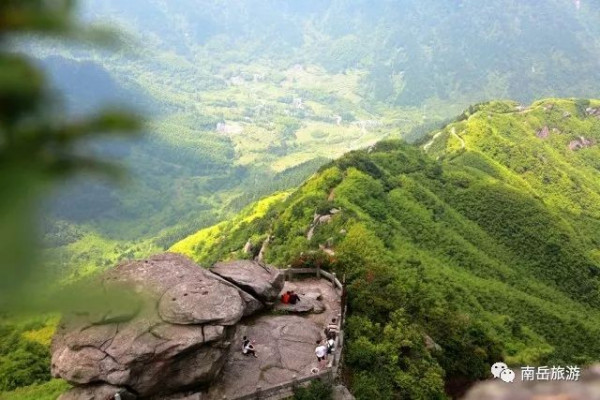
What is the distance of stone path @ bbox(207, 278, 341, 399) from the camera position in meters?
25.4

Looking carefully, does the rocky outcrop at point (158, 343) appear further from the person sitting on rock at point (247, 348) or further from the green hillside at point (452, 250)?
the green hillside at point (452, 250)

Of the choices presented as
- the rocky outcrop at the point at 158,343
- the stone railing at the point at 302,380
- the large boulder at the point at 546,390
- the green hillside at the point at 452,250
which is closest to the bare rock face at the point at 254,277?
the stone railing at the point at 302,380

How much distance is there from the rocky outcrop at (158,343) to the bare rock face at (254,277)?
4.87m

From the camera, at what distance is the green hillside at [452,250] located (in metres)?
33.4

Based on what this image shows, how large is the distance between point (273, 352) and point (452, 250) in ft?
145

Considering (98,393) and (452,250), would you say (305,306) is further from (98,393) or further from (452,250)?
(452,250)

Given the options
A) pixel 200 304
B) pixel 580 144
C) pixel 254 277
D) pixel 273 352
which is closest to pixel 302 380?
pixel 273 352

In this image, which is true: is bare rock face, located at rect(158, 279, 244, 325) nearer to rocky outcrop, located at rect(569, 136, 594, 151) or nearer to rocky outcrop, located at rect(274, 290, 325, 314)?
rocky outcrop, located at rect(274, 290, 325, 314)

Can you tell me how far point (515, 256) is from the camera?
7381cm

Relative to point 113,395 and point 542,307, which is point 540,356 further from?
point 113,395

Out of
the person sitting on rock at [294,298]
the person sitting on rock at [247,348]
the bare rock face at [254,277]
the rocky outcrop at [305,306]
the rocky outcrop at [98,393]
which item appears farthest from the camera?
the person sitting on rock at [294,298]

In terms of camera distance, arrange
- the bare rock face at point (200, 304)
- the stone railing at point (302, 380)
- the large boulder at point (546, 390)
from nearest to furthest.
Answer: the large boulder at point (546, 390), the bare rock face at point (200, 304), the stone railing at point (302, 380)

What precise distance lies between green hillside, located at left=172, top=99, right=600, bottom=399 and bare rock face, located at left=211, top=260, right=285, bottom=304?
509 centimetres

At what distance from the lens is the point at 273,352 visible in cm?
2809
